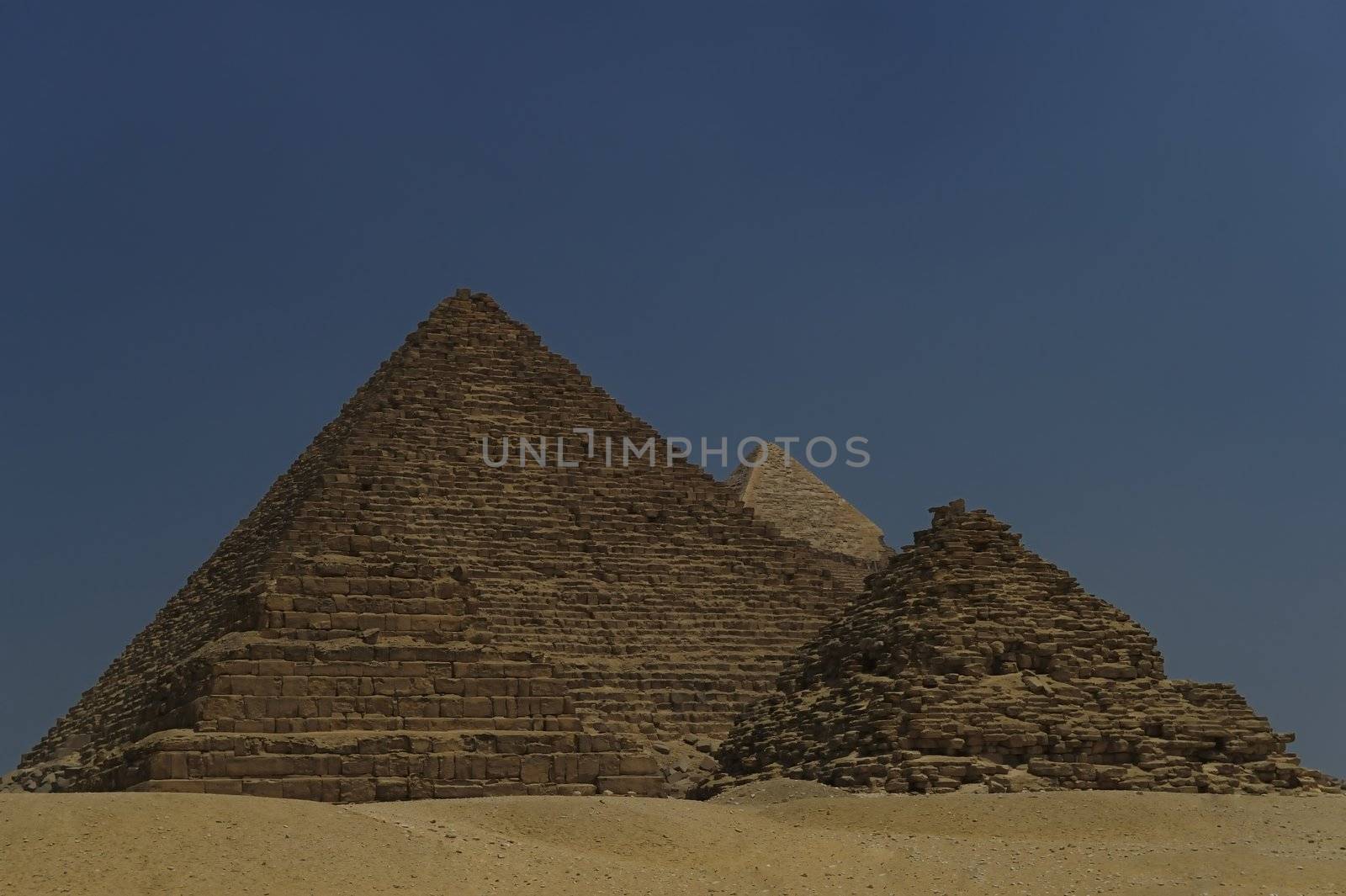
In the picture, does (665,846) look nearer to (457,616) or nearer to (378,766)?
(378,766)

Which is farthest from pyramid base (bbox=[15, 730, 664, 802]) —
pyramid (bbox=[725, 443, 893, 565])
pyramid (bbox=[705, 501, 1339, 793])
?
pyramid (bbox=[725, 443, 893, 565])

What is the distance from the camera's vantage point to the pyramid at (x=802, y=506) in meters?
62.1

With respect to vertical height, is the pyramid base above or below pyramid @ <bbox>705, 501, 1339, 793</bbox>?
below

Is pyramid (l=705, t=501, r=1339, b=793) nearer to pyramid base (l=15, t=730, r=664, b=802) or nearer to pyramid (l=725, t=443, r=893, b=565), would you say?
pyramid base (l=15, t=730, r=664, b=802)

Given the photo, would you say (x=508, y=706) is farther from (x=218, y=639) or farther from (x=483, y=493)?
(x=483, y=493)

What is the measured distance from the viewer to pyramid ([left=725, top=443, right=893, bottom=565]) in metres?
62.1

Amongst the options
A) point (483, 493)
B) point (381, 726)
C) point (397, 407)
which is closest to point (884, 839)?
point (381, 726)

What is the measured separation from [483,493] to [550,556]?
2.39 metres

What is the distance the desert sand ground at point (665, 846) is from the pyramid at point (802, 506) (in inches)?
1364

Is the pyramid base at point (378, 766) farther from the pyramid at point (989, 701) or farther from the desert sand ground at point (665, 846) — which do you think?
the pyramid at point (989, 701)

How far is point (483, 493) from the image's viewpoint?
46.2 m

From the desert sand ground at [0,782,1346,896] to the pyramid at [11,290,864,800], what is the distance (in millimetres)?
1710

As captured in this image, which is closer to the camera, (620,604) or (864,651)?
(864,651)

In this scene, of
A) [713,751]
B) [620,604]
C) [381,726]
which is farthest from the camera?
[620,604]
